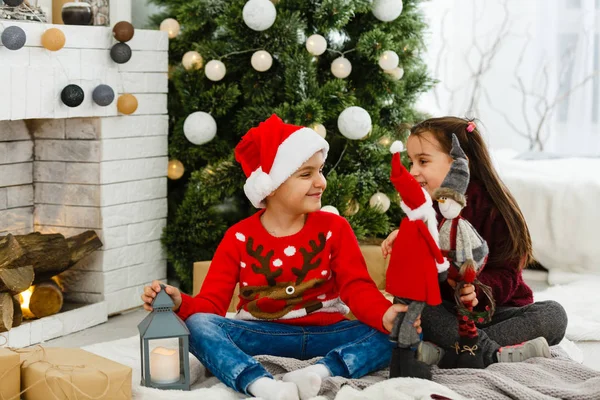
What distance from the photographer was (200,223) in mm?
2900

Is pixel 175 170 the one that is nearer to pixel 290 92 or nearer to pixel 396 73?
pixel 290 92

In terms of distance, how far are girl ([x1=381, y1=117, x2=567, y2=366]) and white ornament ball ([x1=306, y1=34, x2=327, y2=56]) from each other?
0.68 meters

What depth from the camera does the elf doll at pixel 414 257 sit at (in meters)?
1.76

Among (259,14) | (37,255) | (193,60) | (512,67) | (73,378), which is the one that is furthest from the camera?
(512,67)

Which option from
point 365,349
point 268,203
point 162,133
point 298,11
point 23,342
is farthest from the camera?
point 162,133

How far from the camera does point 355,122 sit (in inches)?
106

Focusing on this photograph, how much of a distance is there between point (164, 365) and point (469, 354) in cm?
70

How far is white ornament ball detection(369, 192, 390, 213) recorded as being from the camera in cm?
279

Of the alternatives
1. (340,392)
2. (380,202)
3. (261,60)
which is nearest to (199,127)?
(261,60)

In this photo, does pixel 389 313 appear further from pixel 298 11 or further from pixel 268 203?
pixel 298 11

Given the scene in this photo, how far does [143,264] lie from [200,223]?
9.7 inches

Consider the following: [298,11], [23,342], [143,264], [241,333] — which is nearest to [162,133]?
[143,264]

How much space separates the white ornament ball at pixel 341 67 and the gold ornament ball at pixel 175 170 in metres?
0.63

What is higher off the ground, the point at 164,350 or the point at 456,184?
the point at 456,184
